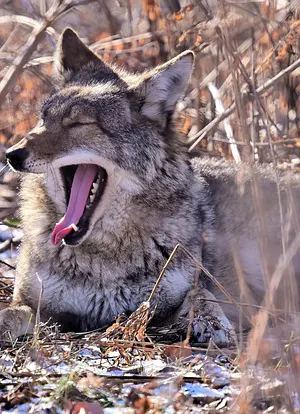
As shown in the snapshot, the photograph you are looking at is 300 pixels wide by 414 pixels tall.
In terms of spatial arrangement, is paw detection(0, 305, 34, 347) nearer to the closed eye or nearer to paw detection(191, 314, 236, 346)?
paw detection(191, 314, 236, 346)

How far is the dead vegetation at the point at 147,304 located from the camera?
322cm

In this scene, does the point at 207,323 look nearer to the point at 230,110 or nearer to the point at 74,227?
the point at 74,227

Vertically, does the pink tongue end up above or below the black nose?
below

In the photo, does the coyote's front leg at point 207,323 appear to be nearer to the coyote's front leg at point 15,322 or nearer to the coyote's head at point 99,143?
the coyote's head at point 99,143

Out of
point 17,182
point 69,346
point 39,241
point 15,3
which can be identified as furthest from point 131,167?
point 15,3

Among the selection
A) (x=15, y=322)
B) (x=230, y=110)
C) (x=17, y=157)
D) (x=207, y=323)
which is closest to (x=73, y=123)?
(x=17, y=157)

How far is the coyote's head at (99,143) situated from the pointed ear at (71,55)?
13.7 inches

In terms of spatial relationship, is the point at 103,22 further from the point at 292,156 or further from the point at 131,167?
the point at 131,167

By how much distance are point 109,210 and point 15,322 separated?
2.94 feet

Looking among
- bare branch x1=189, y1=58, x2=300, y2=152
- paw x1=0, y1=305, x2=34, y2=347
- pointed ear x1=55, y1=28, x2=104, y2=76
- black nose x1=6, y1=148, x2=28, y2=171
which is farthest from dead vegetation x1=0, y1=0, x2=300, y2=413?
black nose x1=6, y1=148, x2=28, y2=171

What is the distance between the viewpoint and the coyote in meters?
4.86

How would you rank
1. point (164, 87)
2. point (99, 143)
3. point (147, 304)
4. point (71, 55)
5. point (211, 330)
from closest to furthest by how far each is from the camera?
1. point (147, 304)
2. point (211, 330)
3. point (99, 143)
4. point (164, 87)
5. point (71, 55)

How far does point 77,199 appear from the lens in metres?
4.91

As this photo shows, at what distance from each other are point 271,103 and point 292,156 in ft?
2.18
